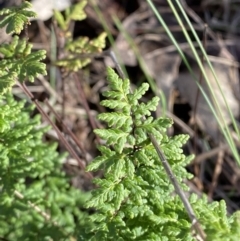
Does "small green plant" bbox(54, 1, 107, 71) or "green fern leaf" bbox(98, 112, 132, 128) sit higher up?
"small green plant" bbox(54, 1, 107, 71)

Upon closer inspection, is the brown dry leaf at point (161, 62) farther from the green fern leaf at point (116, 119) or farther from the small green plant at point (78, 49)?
the green fern leaf at point (116, 119)

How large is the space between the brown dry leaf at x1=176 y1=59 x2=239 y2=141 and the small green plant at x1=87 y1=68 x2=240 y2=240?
6.57ft

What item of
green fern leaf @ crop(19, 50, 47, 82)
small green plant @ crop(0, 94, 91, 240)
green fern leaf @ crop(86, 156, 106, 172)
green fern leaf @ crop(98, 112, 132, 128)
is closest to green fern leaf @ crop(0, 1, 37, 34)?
green fern leaf @ crop(19, 50, 47, 82)

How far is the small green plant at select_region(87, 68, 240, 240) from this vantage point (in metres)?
2.25

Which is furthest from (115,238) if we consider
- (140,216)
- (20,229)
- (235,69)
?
(235,69)

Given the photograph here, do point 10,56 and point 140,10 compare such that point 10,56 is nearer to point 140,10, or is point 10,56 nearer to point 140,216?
point 140,216

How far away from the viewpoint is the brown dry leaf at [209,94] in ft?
14.5

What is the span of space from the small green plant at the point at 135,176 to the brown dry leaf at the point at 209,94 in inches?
78.8

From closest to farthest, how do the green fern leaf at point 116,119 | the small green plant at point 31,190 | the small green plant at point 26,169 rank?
1. the green fern leaf at point 116,119
2. the small green plant at point 26,169
3. the small green plant at point 31,190

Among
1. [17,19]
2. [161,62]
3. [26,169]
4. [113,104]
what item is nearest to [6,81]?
[17,19]

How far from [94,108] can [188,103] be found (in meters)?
0.83

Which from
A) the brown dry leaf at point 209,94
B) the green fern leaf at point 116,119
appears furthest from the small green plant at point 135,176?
the brown dry leaf at point 209,94

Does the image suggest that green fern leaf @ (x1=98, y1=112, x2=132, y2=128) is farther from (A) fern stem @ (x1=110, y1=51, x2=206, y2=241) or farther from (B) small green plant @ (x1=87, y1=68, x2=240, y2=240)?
(A) fern stem @ (x1=110, y1=51, x2=206, y2=241)

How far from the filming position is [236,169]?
14.1ft
